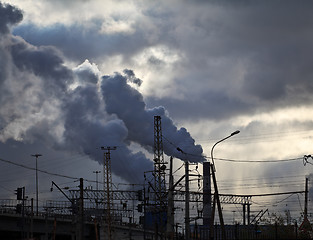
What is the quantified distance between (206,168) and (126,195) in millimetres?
22997

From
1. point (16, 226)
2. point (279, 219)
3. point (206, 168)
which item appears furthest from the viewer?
point (206, 168)

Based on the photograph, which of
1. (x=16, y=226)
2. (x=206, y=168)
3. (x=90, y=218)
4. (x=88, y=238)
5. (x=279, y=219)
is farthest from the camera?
(x=206, y=168)

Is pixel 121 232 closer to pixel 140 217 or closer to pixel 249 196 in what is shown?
pixel 140 217

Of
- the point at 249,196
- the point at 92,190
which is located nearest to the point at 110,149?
the point at 92,190

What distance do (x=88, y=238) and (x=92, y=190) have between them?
11.4 m

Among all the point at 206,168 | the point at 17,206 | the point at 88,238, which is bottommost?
the point at 88,238

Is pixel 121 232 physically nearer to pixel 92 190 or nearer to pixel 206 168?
pixel 92 190

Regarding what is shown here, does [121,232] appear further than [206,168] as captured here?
No

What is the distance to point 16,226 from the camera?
107562 mm

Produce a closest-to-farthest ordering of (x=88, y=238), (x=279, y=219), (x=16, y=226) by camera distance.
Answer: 1. (x=279, y=219)
2. (x=16, y=226)
3. (x=88, y=238)

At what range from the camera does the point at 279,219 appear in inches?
3610

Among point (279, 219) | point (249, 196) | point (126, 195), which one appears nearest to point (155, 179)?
point (126, 195)

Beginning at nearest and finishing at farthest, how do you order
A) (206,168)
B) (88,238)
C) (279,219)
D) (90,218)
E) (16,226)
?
(279,219) → (16,226) → (88,238) → (90,218) → (206,168)

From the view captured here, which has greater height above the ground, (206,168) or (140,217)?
(206,168)
